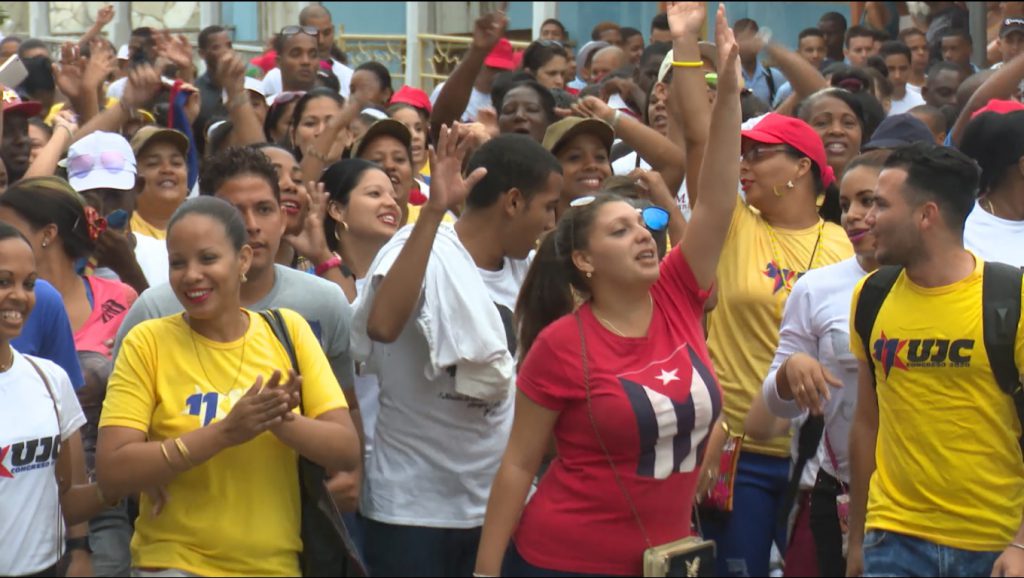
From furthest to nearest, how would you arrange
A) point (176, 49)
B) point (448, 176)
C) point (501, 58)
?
point (501, 58) → point (176, 49) → point (448, 176)

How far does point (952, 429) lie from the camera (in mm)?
4895

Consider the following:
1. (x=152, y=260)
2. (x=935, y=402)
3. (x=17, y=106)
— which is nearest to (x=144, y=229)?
(x=152, y=260)

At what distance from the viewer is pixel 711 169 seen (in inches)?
199

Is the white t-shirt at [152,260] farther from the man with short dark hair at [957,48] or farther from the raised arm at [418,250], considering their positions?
the man with short dark hair at [957,48]

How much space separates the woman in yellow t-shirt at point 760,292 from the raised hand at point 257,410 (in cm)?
224

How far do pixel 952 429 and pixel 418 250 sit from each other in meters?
1.70

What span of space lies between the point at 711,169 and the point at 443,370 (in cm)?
109

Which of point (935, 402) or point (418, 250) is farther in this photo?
point (418, 250)

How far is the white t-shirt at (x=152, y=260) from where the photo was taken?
6.82m

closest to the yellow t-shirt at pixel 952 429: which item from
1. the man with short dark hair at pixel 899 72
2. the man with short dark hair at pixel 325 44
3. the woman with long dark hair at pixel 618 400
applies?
the woman with long dark hair at pixel 618 400

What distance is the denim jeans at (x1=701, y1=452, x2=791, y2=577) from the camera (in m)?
6.24

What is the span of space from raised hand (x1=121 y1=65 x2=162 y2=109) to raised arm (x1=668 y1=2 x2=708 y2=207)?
353 cm

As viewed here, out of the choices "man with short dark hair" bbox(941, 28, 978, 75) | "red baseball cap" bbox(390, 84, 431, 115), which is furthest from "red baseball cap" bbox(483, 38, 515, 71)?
"man with short dark hair" bbox(941, 28, 978, 75)

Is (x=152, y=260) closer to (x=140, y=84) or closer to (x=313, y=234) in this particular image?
(x=313, y=234)
